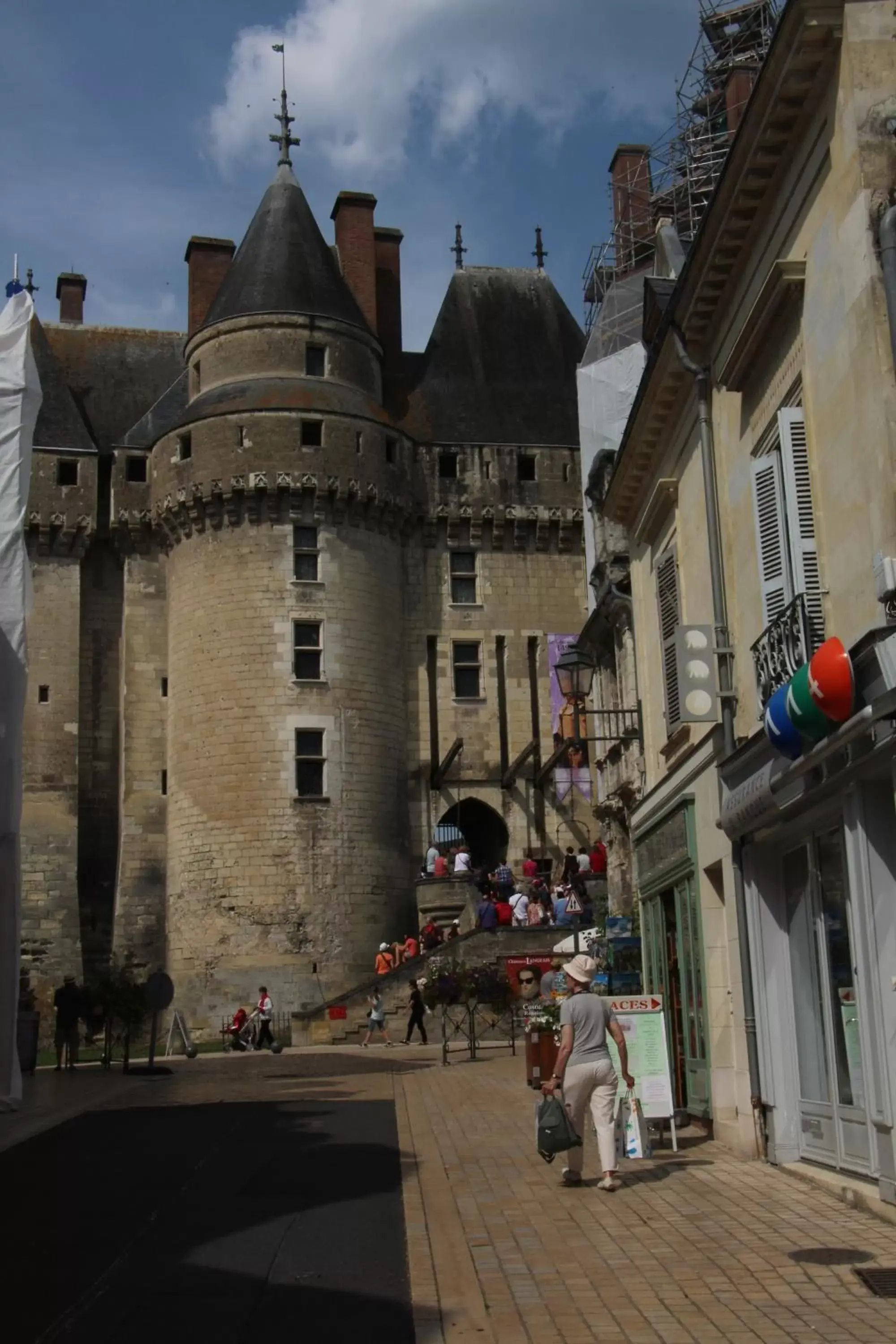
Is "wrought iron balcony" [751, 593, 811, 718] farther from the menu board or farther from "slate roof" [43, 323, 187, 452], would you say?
"slate roof" [43, 323, 187, 452]

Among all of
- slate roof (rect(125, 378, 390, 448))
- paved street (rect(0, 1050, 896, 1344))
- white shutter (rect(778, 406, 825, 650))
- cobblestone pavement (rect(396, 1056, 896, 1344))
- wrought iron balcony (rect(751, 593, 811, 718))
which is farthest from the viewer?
slate roof (rect(125, 378, 390, 448))

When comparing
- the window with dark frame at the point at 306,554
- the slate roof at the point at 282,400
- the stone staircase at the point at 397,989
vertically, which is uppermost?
the slate roof at the point at 282,400

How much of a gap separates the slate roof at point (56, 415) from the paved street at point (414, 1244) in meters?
27.5

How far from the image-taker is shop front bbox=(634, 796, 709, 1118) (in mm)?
12117

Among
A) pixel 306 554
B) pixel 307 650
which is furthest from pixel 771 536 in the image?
pixel 306 554

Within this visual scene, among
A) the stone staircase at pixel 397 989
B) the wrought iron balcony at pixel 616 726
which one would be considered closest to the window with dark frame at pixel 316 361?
the wrought iron balcony at pixel 616 726

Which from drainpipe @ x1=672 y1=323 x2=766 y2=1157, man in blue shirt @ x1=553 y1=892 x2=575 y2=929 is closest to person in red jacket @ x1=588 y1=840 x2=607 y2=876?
man in blue shirt @ x1=553 y1=892 x2=575 y2=929

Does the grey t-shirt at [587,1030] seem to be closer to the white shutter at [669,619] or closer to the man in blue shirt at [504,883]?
the white shutter at [669,619]

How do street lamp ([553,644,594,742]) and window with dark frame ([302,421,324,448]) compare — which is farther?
window with dark frame ([302,421,324,448])

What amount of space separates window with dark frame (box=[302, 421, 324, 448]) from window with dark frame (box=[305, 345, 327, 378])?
4.50 ft

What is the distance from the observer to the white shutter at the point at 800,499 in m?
9.12

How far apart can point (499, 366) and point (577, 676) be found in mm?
25168

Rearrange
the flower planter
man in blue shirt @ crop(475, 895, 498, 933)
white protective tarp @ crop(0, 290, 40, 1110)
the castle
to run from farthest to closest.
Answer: the castle, man in blue shirt @ crop(475, 895, 498, 933), white protective tarp @ crop(0, 290, 40, 1110), the flower planter

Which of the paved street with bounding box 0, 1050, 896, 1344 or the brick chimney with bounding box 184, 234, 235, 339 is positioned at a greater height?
the brick chimney with bounding box 184, 234, 235, 339
